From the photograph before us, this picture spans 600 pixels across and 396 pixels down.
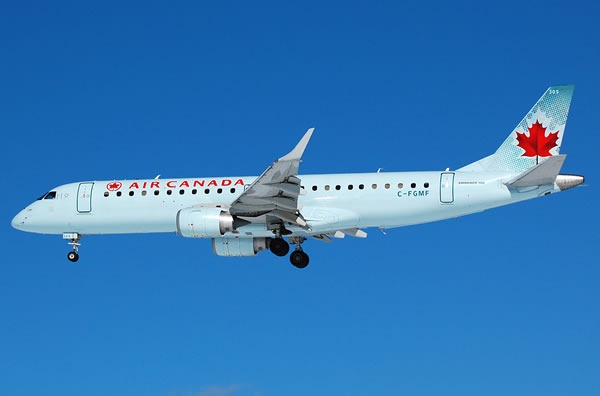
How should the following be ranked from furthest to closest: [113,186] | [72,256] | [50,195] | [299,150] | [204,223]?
1. [50,195]
2. [72,256]
3. [113,186]
4. [204,223]
5. [299,150]

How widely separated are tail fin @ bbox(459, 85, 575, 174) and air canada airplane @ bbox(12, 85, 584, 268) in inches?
1.6

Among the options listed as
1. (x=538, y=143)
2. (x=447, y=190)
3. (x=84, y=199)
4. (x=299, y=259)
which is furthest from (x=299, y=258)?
(x=538, y=143)

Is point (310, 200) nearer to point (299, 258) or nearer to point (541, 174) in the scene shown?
point (299, 258)

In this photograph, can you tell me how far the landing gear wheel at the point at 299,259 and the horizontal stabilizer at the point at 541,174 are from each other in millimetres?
9431

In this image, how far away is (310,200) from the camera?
155 feet

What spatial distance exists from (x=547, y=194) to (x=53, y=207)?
20993 mm

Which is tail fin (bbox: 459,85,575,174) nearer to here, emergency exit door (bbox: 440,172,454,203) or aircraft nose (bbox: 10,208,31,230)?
emergency exit door (bbox: 440,172,454,203)

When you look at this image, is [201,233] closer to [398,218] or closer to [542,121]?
[398,218]

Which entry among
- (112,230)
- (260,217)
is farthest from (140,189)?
(260,217)

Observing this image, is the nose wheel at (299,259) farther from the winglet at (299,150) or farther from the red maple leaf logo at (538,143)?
Answer: the red maple leaf logo at (538,143)

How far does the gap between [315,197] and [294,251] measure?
128 inches

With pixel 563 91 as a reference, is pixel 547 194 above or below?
below

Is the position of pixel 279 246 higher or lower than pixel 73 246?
lower

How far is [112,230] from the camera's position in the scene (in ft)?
164
